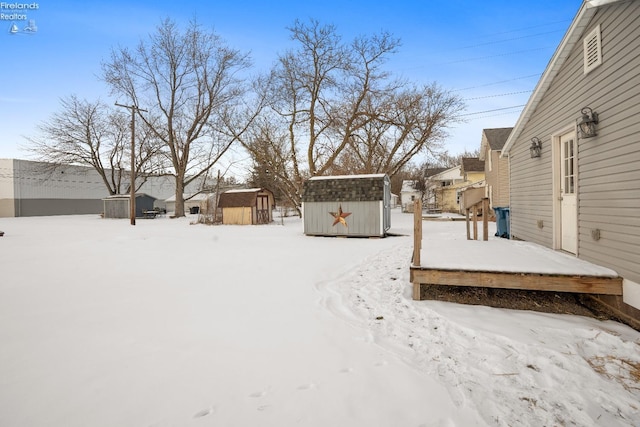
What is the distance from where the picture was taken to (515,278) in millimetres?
4137

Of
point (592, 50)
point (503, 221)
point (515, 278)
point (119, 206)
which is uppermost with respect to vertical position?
point (592, 50)

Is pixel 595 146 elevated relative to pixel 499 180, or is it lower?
lower

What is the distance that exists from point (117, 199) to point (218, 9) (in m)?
24.1

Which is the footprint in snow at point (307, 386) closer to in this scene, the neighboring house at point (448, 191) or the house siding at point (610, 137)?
the house siding at point (610, 137)

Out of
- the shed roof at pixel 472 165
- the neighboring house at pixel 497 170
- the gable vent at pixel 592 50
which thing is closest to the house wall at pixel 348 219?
the gable vent at pixel 592 50

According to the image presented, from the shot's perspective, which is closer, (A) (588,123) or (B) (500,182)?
(A) (588,123)

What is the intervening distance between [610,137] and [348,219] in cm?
896

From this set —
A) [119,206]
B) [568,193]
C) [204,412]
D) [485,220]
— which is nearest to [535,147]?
[568,193]

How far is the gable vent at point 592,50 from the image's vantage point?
4.39 meters

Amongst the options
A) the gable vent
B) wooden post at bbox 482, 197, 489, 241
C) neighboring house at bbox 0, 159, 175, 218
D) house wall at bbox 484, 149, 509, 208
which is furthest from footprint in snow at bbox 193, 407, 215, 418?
neighboring house at bbox 0, 159, 175, 218

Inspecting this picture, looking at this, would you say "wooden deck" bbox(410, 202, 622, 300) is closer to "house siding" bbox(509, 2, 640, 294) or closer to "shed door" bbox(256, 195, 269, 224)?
"house siding" bbox(509, 2, 640, 294)

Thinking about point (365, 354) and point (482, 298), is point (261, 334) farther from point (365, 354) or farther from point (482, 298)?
point (482, 298)

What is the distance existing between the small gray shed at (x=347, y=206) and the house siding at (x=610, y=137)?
21.7ft

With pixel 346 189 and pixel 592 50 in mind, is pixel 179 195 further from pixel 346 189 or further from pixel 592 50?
pixel 592 50
